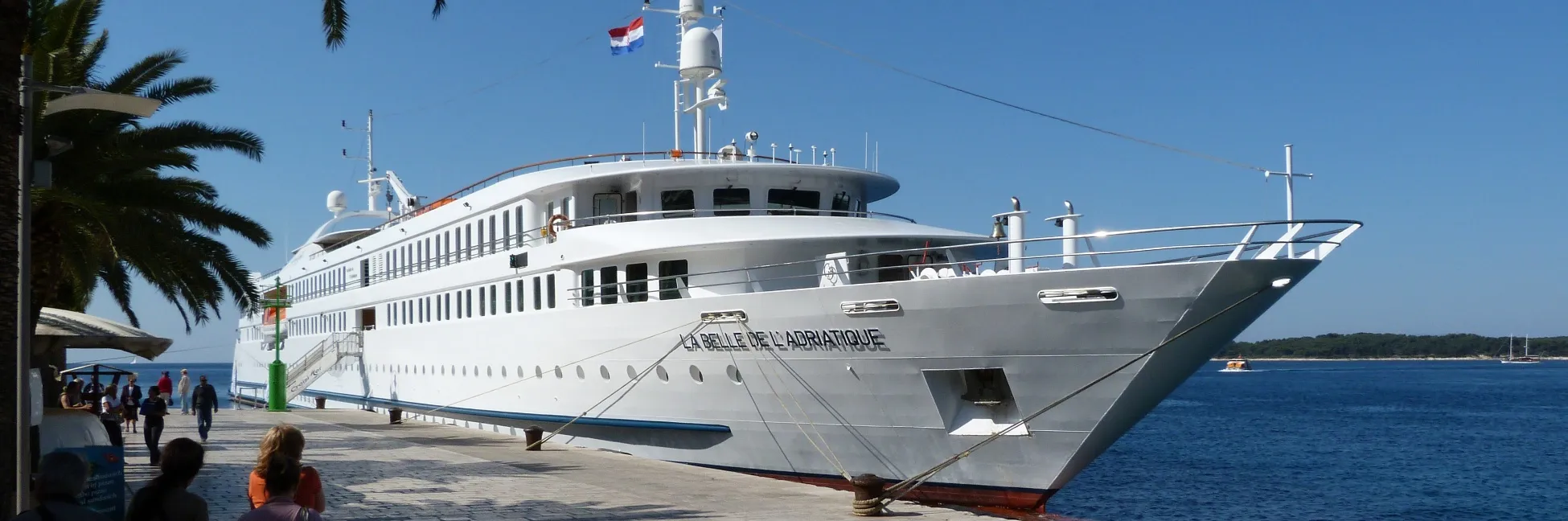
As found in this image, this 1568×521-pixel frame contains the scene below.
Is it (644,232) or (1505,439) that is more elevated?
(644,232)

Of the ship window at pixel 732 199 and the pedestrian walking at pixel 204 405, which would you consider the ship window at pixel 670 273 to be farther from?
the pedestrian walking at pixel 204 405

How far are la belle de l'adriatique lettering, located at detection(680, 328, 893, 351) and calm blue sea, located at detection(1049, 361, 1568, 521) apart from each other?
8427mm

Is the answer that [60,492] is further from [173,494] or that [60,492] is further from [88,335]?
[88,335]

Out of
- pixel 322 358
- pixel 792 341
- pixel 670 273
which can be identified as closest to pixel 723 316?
pixel 792 341

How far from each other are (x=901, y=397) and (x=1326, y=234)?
5053 millimetres

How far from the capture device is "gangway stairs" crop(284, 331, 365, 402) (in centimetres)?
3284

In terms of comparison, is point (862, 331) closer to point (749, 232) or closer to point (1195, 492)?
point (749, 232)

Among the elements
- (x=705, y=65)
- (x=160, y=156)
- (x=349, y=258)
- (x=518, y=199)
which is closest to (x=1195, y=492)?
(x=705, y=65)

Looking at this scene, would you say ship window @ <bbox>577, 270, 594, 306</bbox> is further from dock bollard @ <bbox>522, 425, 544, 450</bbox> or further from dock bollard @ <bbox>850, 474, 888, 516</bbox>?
dock bollard @ <bbox>850, 474, 888, 516</bbox>

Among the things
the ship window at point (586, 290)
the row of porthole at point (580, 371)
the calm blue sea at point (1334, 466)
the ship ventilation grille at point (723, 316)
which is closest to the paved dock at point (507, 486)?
the row of porthole at point (580, 371)

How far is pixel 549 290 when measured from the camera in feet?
66.3

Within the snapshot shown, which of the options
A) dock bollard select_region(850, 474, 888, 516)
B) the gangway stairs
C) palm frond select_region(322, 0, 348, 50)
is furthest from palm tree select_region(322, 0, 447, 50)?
the gangway stairs

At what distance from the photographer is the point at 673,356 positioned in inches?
661

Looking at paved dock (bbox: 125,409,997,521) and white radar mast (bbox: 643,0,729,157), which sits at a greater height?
white radar mast (bbox: 643,0,729,157)
